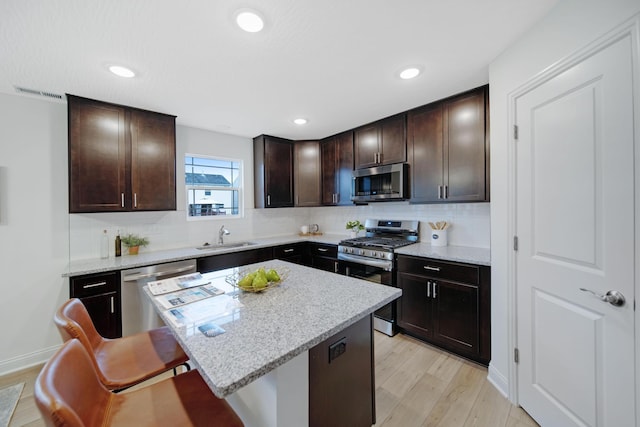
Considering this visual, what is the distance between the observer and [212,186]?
11.9 feet

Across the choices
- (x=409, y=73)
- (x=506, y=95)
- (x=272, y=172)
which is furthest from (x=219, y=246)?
(x=506, y=95)

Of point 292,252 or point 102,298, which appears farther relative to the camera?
point 292,252

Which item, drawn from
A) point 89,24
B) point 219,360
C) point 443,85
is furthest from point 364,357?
point 89,24

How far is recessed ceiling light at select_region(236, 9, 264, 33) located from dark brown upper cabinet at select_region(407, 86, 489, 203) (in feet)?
6.41

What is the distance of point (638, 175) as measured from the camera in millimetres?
1095

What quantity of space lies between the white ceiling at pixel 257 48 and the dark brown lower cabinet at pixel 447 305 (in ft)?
5.64

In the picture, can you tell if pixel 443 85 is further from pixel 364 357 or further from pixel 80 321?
pixel 80 321

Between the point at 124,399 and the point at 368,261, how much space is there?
236 cm

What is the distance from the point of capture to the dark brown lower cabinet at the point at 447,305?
7.18 feet

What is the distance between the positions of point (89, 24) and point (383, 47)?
5.94ft

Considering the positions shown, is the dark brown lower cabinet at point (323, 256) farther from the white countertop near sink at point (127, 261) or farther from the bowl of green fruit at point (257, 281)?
the bowl of green fruit at point (257, 281)

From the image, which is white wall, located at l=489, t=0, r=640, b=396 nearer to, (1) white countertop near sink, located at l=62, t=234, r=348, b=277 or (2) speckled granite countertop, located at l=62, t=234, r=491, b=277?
(2) speckled granite countertop, located at l=62, t=234, r=491, b=277

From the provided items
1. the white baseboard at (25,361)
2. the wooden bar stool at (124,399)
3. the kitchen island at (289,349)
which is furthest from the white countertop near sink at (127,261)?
the wooden bar stool at (124,399)

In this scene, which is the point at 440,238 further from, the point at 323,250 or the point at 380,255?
the point at 323,250
